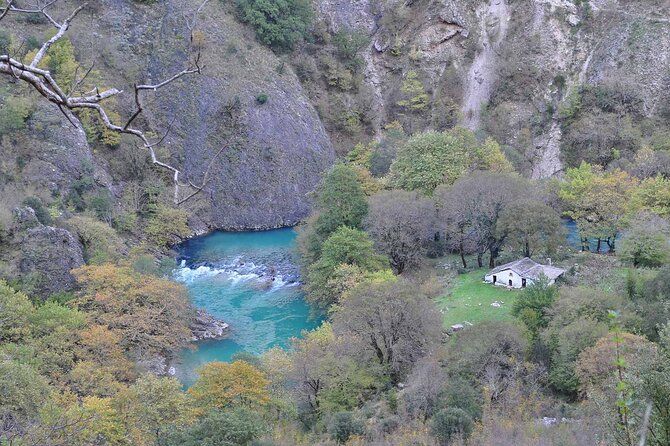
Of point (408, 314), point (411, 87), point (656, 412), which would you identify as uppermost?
point (411, 87)

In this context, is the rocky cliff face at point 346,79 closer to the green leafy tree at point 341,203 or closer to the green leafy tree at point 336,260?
the green leafy tree at point 341,203

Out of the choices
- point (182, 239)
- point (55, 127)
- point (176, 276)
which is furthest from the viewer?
point (182, 239)

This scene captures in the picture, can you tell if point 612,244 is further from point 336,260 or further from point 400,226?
point 336,260

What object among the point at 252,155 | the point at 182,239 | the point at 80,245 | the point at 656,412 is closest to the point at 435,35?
the point at 252,155

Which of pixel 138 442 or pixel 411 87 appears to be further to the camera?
pixel 411 87

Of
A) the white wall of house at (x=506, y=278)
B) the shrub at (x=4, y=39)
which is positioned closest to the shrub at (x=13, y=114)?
the shrub at (x=4, y=39)

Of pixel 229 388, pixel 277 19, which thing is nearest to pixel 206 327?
pixel 229 388

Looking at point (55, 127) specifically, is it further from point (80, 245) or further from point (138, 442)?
point (138, 442)

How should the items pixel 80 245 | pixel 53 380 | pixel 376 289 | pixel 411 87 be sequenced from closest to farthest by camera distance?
pixel 53 380, pixel 376 289, pixel 80 245, pixel 411 87
